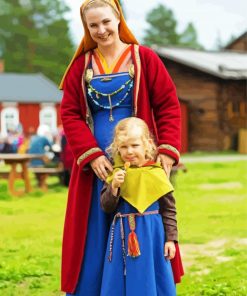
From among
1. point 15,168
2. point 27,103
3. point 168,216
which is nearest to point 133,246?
point 168,216

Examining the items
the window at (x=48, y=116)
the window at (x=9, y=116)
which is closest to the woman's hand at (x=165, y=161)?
the window at (x=9, y=116)

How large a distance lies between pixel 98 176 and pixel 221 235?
410 cm

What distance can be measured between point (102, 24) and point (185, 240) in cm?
397

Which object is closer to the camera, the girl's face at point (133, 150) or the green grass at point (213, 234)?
the girl's face at point (133, 150)

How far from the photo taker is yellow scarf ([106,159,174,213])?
3.65 meters

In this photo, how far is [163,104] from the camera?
3.86 m

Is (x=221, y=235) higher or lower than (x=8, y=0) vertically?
lower

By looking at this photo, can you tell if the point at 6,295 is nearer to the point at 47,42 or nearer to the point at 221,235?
the point at 221,235

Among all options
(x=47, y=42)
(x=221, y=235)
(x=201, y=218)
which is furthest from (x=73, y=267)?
(x=47, y=42)

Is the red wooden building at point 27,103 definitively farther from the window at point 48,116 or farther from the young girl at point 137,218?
the young girl at point 137,218

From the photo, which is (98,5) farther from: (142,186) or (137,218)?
(137,218)

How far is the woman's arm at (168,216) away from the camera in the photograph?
3717 mm

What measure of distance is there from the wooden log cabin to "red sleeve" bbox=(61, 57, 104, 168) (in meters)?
22.7

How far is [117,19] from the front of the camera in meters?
3.81
